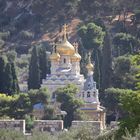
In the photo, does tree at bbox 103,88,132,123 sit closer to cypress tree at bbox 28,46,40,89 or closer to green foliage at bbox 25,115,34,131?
cypress tree at bbox 28,46,40,89

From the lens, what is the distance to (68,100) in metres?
64.3

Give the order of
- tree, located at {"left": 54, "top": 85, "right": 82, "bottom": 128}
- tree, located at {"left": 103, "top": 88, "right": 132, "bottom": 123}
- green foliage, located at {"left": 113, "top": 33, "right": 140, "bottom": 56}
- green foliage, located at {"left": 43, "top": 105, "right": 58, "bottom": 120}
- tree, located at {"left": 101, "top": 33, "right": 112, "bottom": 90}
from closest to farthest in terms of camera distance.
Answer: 1. green foliage, located at {"left": 43, "top": 105, "right": 58, "bottom": 120}
2. tree, located at {"left": 54, "top": 85, "right": 82, "bottom": 128}
3. tree, located at {"left": 103, "top": 88, "right": 132, "bottom": 123}
4. tree, located at {"left": 101, "top": 33, "right": 112, "bottom": 90}
5. green foliage, located at {"left": 113, "top": 33, "right": 140, "bottom": 56}

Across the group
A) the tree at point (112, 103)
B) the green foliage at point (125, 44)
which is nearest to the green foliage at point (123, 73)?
the tree at point (112, 103)

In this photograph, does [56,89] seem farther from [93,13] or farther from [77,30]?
[93,13]

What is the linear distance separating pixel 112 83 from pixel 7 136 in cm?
3123

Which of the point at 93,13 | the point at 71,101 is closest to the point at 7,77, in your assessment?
the point at 71,101

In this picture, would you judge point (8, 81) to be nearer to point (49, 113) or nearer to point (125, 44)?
point (49, 113)

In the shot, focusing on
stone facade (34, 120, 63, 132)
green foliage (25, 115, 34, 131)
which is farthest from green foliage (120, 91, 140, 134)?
green foliage (25, 115, 34, 131)

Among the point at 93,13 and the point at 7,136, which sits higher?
the point at 93,13

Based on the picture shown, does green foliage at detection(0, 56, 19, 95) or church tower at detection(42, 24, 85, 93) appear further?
green foliage at detection(0, 56, 19, 95)

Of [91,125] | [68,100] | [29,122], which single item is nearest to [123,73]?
[68,100]

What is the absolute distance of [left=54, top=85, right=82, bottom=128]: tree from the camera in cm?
6266

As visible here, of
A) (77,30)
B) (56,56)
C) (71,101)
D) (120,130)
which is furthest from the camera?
(77,30)

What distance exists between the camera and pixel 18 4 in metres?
104
